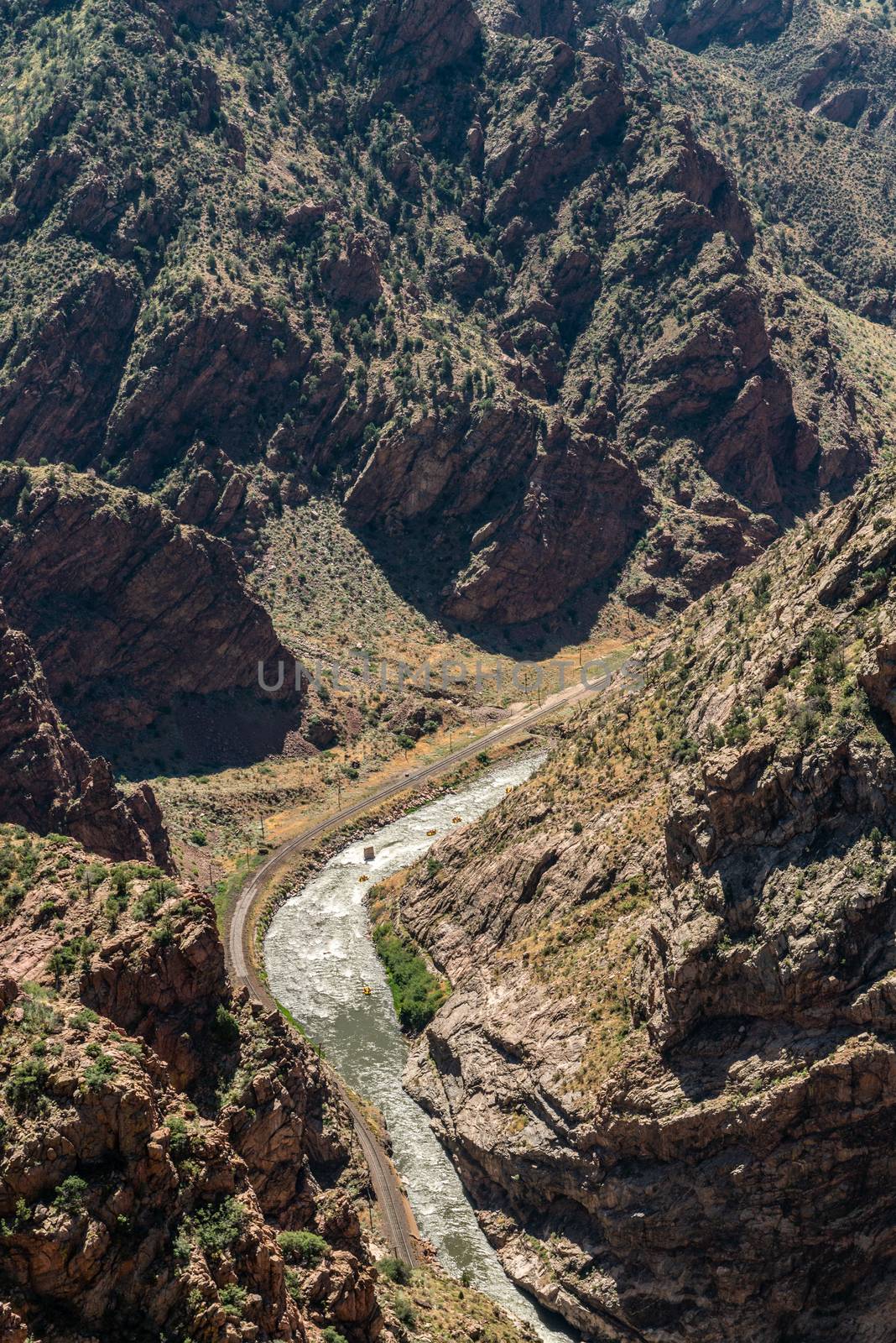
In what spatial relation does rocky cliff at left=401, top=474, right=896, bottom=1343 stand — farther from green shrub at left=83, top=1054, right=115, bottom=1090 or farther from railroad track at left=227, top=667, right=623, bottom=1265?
green shrub at left=83, top=1054, right=115, bottom=1090

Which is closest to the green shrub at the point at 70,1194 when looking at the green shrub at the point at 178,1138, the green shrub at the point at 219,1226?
the green shrub at the point at 178,1138

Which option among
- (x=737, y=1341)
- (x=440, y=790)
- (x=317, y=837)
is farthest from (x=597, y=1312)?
(x=440, y=790)

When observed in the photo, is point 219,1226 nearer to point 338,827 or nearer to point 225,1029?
point 225,1029

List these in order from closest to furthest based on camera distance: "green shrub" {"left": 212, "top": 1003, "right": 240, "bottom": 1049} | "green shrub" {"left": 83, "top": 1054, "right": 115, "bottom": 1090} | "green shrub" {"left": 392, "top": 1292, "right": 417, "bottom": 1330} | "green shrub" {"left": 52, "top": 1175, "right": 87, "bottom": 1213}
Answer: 1. "green shrub" {"left": 52, "top": 1175, "right": 87, "bottom": 1213}
2. "green shrub" {"left": 83, "top": 1054, "right": 115, "bottom": 1090}
3. "green shrub" {"left": 392, "top": 1292, "right": 417, "bottom": 1330}
4. "green shrub" {"left": 212, "top": 1003, "right": 240, "bottom": 1049}

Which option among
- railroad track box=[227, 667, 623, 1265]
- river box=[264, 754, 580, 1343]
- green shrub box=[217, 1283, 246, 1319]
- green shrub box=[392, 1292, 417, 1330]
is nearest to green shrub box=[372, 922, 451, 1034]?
river box=[264, 754, 580, 1343]

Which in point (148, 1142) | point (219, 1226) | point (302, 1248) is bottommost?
point (302, 1248)

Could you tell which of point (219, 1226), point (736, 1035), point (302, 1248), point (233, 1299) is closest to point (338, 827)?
point (736, 1035)

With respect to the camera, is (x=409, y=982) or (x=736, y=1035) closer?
(x=736, y=1035)
